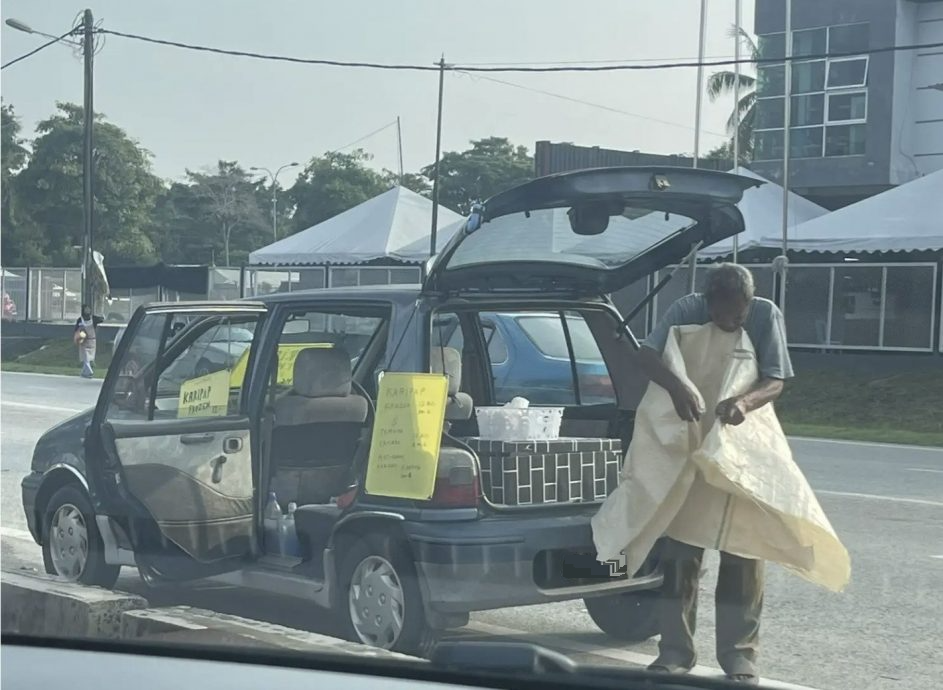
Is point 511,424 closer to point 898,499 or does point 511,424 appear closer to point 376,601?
point 376,601

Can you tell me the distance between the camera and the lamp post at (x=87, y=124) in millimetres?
3379

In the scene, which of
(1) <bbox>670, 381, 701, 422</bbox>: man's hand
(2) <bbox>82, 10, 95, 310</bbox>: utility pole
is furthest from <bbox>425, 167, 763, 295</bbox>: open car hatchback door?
(2) <bbox>82, 10, 95, 310</bbox>: utility pole

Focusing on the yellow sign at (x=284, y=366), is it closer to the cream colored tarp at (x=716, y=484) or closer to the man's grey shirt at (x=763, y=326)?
the cream colored tarp at (x=716, y=484)

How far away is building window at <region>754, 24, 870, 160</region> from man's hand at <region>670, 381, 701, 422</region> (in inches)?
30.0

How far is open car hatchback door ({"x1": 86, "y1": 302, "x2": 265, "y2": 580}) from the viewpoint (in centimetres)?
462

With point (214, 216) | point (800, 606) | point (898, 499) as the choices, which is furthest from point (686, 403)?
point (898, 499)

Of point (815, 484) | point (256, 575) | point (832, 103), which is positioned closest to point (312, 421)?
point (256, 575)

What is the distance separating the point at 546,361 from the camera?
16.9ft

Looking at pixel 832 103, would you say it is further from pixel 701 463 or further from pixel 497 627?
pixel 497 627

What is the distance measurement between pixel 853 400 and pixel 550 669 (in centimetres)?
132

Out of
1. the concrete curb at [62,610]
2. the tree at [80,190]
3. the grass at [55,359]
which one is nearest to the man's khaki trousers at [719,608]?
the concrete curb at [62,610]

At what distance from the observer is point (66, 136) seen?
139 inches

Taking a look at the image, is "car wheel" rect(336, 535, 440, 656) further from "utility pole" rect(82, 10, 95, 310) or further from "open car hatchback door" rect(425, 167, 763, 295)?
"utility pole" rect(82, 10, 95, 310)

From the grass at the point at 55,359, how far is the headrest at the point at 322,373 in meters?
0.68
